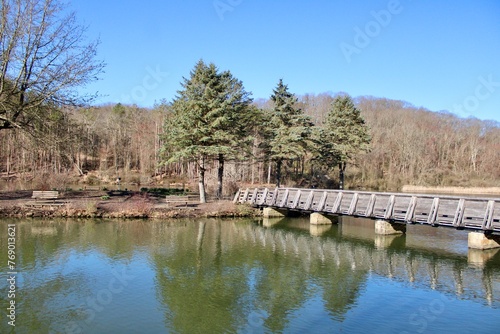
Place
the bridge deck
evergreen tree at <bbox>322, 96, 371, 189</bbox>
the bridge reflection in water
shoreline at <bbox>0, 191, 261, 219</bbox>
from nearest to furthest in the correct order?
the bridge reflection in water
the bridge deck
shoreline at <bbox>0, 191, 261, 219</bbox>
evergreen tree at <bbox>322, 96, 371, 189</bbox>

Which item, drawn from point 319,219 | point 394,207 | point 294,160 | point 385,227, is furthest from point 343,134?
point 394,207

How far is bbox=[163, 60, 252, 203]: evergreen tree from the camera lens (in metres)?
29.9

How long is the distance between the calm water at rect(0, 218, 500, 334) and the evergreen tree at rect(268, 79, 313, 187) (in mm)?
16773

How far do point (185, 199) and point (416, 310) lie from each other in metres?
20.3

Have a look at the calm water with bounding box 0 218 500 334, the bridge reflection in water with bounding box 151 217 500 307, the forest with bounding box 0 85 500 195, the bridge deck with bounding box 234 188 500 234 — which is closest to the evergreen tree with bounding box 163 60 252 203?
the bridge deck with bounding box 234 188 500 234

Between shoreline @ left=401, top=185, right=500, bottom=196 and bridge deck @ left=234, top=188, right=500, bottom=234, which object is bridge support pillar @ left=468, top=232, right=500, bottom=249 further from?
shoreline @ left=401, top=185, right=500, bottom=196

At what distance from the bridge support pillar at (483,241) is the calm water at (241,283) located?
456 millimetres

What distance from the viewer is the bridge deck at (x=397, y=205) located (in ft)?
58.4

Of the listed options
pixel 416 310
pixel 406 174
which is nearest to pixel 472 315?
pixel 416 310

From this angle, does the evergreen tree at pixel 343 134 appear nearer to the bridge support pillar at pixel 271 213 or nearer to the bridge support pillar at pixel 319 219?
the bridge support pillar at pixel 271 213

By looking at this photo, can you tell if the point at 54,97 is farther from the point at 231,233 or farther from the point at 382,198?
the point at 382,198

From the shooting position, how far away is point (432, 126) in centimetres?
8831

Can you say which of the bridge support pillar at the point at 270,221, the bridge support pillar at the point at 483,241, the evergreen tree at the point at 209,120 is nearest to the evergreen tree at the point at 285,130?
the evergreen tree at the point at 209,120

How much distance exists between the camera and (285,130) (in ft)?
127
